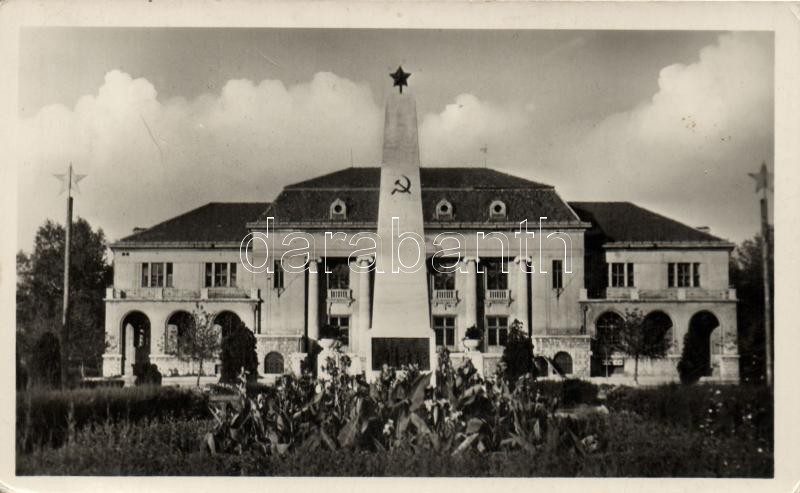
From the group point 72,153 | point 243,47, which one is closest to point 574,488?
point 243,47

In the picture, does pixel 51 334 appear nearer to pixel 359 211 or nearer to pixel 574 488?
pixel 359 211

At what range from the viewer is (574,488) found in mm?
9852

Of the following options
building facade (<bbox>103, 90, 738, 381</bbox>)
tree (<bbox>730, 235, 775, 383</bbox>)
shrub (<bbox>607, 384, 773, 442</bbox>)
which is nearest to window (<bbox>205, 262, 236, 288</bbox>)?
building facade (<bbox>103, 90, 738, 381</bbox>)

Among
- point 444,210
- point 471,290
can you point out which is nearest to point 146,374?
point 471,290

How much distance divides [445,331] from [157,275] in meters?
3.85

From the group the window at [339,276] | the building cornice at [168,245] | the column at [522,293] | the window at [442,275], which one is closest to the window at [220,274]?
the building cornice at [168,245]

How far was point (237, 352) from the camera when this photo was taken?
1180 centimetres

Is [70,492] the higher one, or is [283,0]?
[283,0]

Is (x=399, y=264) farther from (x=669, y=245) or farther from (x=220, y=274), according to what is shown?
(x=669, y=245)

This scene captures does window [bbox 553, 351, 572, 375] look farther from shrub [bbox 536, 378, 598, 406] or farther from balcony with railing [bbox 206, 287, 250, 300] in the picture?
balcony with railing [bbox 206, 287, 250, 300]

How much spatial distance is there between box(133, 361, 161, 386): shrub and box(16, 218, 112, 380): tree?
0.46m

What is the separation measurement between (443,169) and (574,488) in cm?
437

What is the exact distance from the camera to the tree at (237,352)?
1160cm

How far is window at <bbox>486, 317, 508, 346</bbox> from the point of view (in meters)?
12.2
